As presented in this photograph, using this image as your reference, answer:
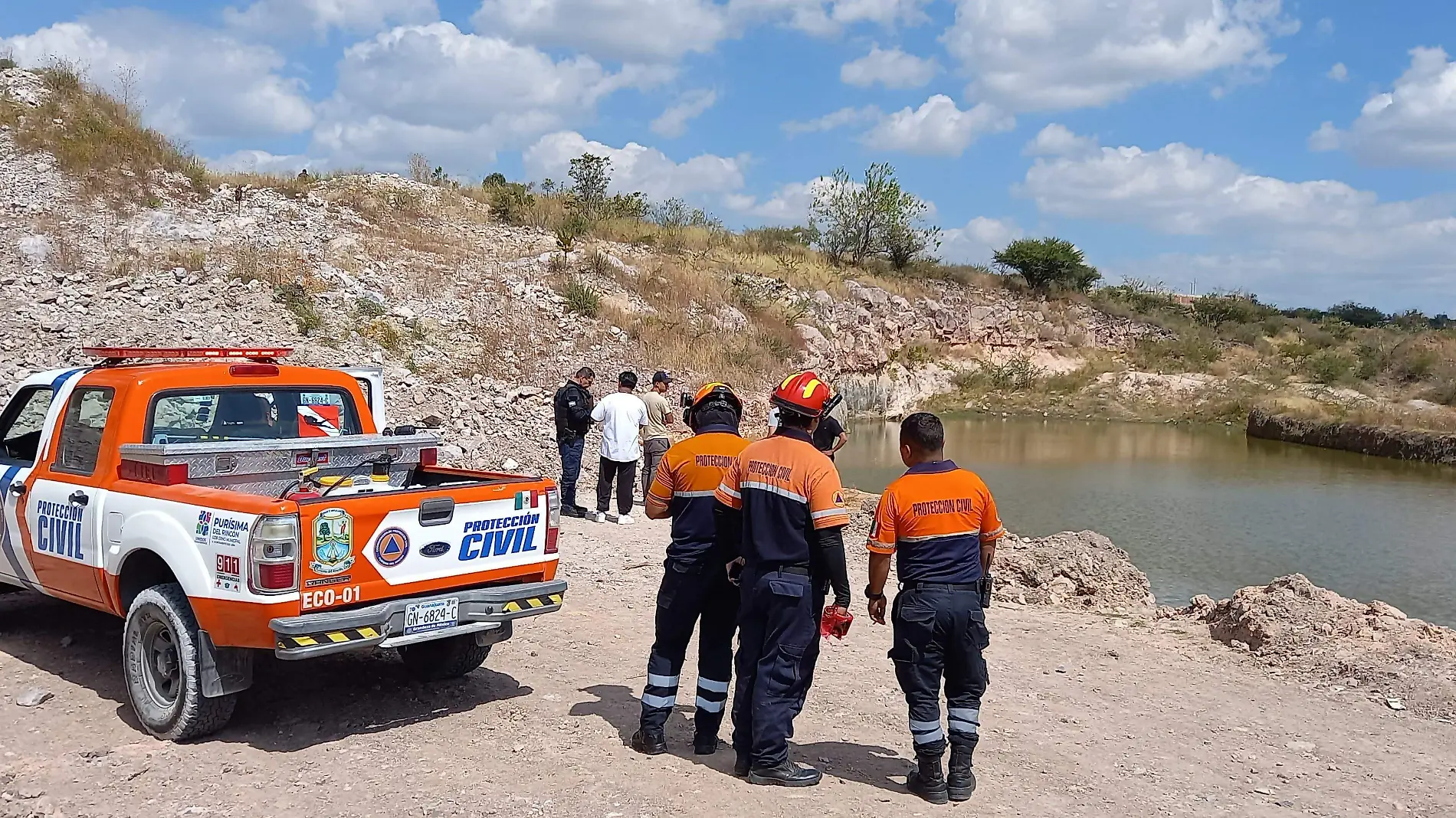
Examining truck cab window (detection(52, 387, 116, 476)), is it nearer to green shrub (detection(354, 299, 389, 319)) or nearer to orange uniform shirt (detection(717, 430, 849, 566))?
orange uniform shirt (detection(717, 430, 849, 566))

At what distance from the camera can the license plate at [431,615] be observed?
579 centimetres

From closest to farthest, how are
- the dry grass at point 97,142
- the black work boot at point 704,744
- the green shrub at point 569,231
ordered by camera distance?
the black work boot at point 704,744
the dry grass at point 97,142
the green shrub at point 569,231

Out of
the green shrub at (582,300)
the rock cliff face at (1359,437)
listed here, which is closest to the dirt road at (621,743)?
the green shrub at (582,300)

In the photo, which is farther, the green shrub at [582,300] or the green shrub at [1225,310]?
the green shrub at [1225,310]

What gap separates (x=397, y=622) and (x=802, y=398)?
7.76ft

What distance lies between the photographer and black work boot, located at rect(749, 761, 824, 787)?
536cm

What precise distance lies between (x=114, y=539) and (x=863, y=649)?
5097 mm

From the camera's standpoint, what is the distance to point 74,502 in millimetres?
6527

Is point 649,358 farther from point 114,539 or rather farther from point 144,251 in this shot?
point 114,539

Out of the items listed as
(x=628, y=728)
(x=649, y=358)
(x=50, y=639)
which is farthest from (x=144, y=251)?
(x=628, y=728)

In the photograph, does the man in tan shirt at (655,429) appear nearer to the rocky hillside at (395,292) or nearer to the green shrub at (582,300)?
the rocky hillside at (395,292)

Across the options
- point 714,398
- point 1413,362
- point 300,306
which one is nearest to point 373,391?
point 714,398

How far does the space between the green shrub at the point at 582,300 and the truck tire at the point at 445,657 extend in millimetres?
17804

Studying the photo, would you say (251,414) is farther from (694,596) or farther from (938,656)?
(938,656)
